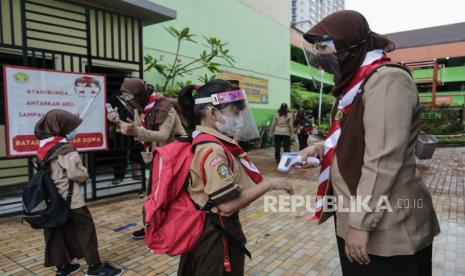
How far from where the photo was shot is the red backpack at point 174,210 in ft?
5.33

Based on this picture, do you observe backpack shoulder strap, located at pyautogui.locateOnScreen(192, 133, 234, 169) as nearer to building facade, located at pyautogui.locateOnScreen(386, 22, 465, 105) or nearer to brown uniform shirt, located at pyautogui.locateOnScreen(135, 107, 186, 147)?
brown uniform shirt, located at pyautogui.locateOnScreen(135, 107, 186, 147)

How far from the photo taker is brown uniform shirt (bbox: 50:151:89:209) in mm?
2807

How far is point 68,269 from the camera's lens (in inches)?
117

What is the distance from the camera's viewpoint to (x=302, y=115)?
32.3 feet

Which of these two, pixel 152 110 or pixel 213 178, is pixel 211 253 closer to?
pixel 213 178

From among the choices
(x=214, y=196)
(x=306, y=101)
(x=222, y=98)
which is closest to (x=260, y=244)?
(x=214, y=196)

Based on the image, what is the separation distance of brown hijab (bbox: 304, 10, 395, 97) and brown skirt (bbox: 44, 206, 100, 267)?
98.4 inches

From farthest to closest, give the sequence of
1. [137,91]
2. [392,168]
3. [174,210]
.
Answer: [137,91] → [174,210] → [392,168]

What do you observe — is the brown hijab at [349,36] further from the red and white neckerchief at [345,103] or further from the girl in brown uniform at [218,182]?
the girl in brown uniform at [218,182]

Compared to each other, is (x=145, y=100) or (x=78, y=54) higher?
(x=78, y=54)

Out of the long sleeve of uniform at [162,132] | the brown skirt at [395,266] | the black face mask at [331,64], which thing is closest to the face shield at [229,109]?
the black face mask at [331,64]

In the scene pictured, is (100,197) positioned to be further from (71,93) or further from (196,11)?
(196,11)

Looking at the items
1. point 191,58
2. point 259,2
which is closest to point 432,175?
point 191,58

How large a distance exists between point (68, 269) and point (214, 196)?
222 centimetres
